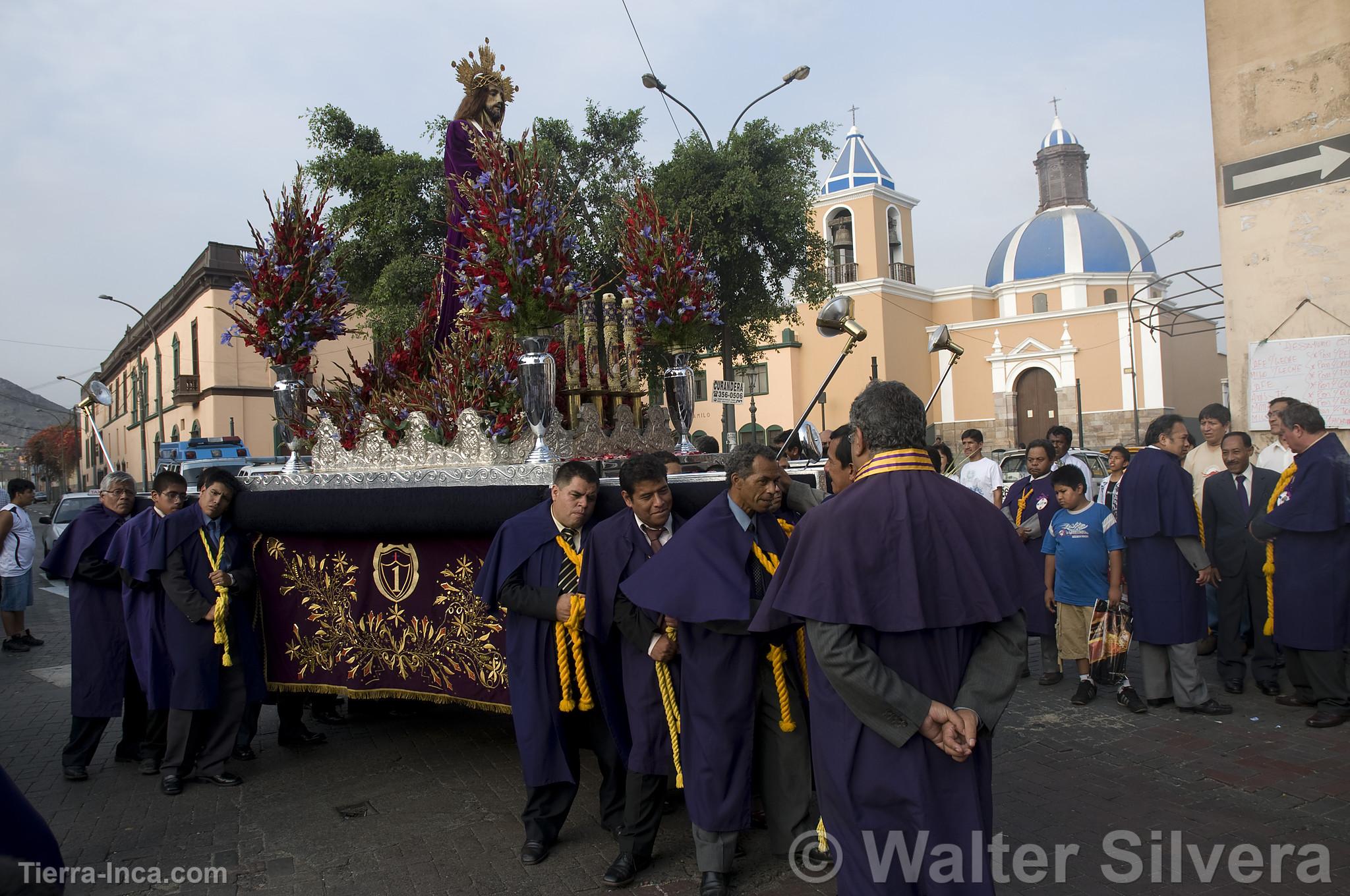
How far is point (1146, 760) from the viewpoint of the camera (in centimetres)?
504

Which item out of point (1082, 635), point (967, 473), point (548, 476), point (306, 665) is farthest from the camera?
point (967, 473)

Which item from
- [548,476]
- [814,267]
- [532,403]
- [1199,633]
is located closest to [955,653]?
[548,476]

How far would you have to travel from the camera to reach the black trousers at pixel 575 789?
4.04 meters

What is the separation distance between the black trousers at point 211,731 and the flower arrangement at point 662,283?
330cm

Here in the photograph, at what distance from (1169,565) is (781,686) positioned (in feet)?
11.2

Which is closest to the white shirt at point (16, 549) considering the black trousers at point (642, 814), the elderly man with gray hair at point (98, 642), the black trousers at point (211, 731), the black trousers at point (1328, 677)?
the elderly man with gray hair at point (98, 642)

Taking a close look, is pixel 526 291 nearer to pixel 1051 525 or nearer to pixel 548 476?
pixel 548 476

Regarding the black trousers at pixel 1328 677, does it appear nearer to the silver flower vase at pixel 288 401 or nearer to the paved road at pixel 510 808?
the paved road at pixel 510 808

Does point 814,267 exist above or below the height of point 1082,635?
above

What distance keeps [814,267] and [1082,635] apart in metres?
12.1

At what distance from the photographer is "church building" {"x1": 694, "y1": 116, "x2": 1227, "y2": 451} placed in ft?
116

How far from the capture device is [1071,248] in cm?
3781

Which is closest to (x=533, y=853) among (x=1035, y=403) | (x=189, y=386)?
(x=189, y=386)

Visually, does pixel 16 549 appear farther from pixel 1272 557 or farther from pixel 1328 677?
pixel 1328 677
